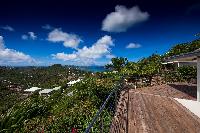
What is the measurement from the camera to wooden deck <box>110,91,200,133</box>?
803cm

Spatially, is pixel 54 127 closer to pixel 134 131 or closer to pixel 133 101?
pixel 133 101

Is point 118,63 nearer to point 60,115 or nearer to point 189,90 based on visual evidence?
point 189,90

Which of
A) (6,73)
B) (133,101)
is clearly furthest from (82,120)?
(6,73)

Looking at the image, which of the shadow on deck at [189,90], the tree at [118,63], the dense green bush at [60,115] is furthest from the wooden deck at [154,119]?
the tree at [118,63]

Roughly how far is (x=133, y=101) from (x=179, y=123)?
4.19 meters

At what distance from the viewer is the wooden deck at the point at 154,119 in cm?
803

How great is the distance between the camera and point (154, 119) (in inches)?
366

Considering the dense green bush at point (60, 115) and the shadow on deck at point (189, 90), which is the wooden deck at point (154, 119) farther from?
the shadow on deck at point (189, 90)

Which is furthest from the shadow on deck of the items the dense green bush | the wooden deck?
the dense green bush

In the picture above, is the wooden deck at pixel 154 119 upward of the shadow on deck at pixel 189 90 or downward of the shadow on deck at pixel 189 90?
downward

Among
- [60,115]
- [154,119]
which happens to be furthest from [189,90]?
[60,115]

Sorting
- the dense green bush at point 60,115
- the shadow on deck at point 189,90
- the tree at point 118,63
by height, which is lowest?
the dense green bush at point 60,115

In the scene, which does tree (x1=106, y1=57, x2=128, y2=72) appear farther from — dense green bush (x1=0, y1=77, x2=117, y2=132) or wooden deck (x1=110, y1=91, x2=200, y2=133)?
wooden deck (x1=110, y1=91, x2=200, y2=133)

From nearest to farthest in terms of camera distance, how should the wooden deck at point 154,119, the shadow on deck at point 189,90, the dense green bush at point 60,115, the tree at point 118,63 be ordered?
the wooden deck at point 154,119
the dense green bush at point 60,115
the shadow on deck at point 189,90
the tree at point 118,63
